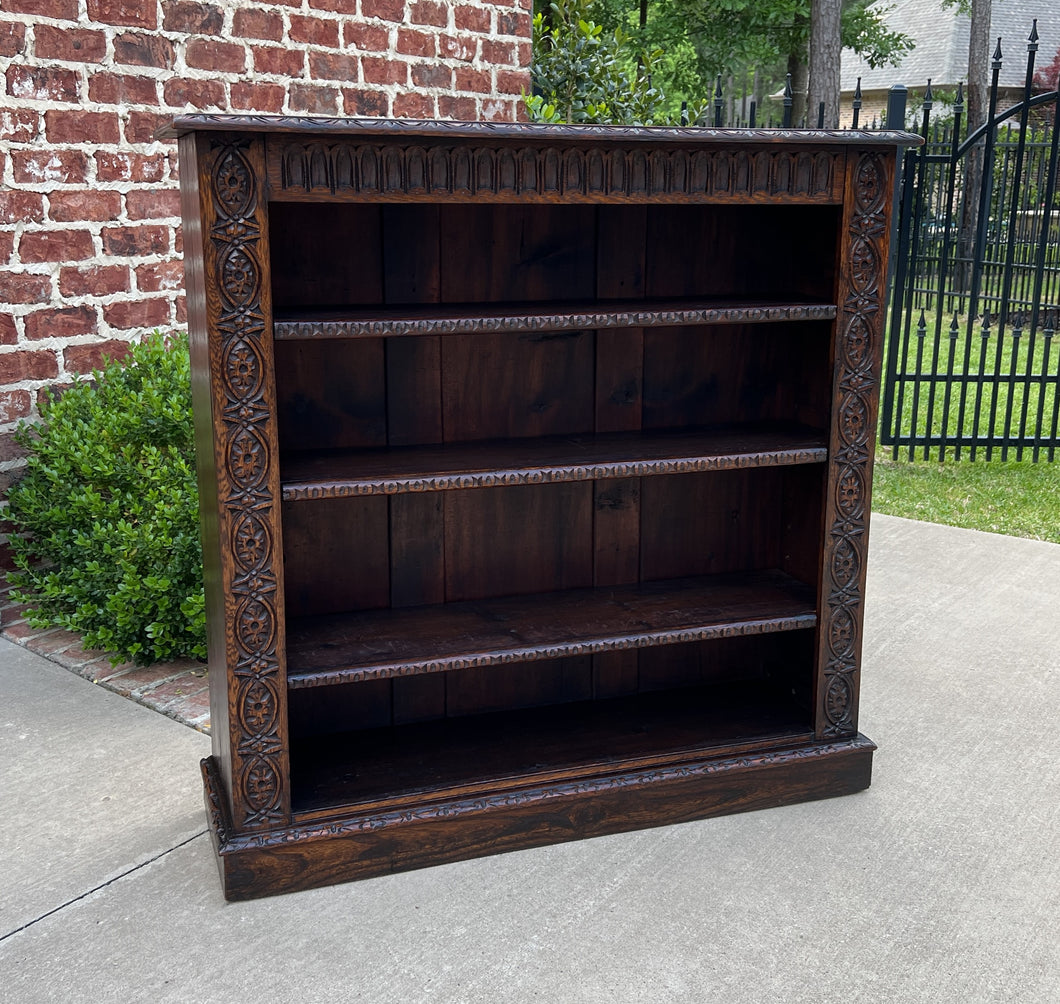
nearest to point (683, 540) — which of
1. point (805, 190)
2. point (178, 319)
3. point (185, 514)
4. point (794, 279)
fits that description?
point (794, 279)

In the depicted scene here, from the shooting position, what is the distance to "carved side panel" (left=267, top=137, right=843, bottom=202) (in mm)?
2285

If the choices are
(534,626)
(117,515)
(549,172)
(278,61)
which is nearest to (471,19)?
(278,61)

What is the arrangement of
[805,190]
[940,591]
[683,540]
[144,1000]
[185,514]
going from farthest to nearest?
[940,591]
[185,514]
[683,540]
[805,190]
[144,1000]

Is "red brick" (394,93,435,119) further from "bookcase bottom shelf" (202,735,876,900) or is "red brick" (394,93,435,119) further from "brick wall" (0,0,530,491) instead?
"bookcase bottom shelf" (202,735,876,900)

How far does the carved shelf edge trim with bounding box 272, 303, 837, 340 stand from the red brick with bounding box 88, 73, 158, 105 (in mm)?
2394

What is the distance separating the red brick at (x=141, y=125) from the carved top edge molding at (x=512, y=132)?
85.6 inches

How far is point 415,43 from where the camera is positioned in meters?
5.29

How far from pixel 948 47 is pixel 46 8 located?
32.5 metres

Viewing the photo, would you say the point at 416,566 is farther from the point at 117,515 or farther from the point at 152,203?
the point at 152,203

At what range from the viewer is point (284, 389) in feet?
9.32

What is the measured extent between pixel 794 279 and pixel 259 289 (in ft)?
4.80

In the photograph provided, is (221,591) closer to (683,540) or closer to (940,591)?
(683,540)

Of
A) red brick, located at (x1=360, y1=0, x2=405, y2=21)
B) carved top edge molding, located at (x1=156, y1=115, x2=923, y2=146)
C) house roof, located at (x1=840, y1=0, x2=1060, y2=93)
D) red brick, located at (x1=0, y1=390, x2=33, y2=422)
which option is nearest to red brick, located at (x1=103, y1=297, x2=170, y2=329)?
red brick, located at (x1=0, y1=390, x2=33, y2=422)

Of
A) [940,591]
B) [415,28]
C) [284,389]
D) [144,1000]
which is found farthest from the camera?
[415,28]
